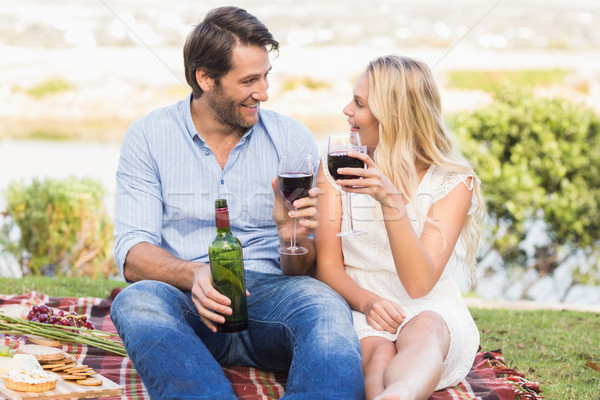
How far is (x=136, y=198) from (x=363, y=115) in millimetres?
1084

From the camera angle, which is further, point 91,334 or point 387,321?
point 91,334

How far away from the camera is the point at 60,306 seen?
3.91 metres

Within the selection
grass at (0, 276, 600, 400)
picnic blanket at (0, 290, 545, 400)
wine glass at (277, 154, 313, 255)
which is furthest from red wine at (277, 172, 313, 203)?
grass at (0, 276, 600, 400)

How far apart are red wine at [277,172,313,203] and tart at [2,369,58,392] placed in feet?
3.61

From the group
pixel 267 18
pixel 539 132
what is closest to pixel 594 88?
pixel 267 18

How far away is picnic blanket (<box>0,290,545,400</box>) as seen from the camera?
2.75m

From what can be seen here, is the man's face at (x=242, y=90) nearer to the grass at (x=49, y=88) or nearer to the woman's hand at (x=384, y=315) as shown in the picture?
the woman's hand at (x=384, y=315)

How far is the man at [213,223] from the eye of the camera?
2.56 metres

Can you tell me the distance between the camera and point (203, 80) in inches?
134

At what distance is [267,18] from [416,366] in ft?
38.7

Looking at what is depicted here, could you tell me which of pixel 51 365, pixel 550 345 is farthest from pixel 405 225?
pixel 550 345

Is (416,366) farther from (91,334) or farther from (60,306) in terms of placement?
(60,306)

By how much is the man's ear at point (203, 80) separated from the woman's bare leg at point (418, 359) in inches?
59.0

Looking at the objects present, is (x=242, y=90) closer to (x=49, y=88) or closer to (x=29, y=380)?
(x=29, y=380)
